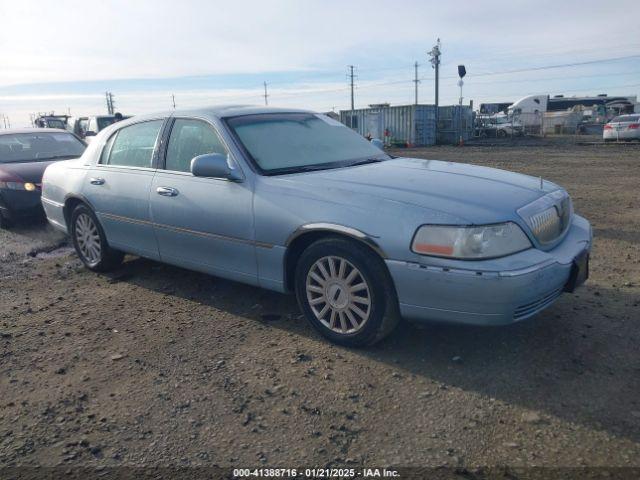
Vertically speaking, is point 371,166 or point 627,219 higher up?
point 371,166

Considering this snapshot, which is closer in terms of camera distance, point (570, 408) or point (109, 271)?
point (570, 408)

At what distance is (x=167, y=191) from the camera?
4426 mm

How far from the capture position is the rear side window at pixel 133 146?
4.78 metres

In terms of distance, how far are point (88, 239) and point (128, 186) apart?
107 centimetres

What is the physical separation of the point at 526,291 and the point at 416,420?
94 cm

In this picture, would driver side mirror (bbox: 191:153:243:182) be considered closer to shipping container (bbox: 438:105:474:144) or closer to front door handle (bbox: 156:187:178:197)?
front door handle (bbox: 156:187:178:197)

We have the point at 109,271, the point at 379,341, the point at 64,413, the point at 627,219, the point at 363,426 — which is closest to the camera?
the point at 363,426

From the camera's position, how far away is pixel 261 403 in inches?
119

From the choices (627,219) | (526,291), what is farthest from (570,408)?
(627,219)

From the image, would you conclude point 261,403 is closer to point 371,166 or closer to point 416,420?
point 416,420

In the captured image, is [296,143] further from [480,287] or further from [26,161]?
[26,161]

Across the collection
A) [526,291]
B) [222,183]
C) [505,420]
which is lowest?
[505,420]

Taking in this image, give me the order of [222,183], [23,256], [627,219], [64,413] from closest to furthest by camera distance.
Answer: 1. [64,413]
2. [222,183]
3. [23,256]
4. [627,219]

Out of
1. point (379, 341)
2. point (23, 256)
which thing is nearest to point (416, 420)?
point (379, 341)
